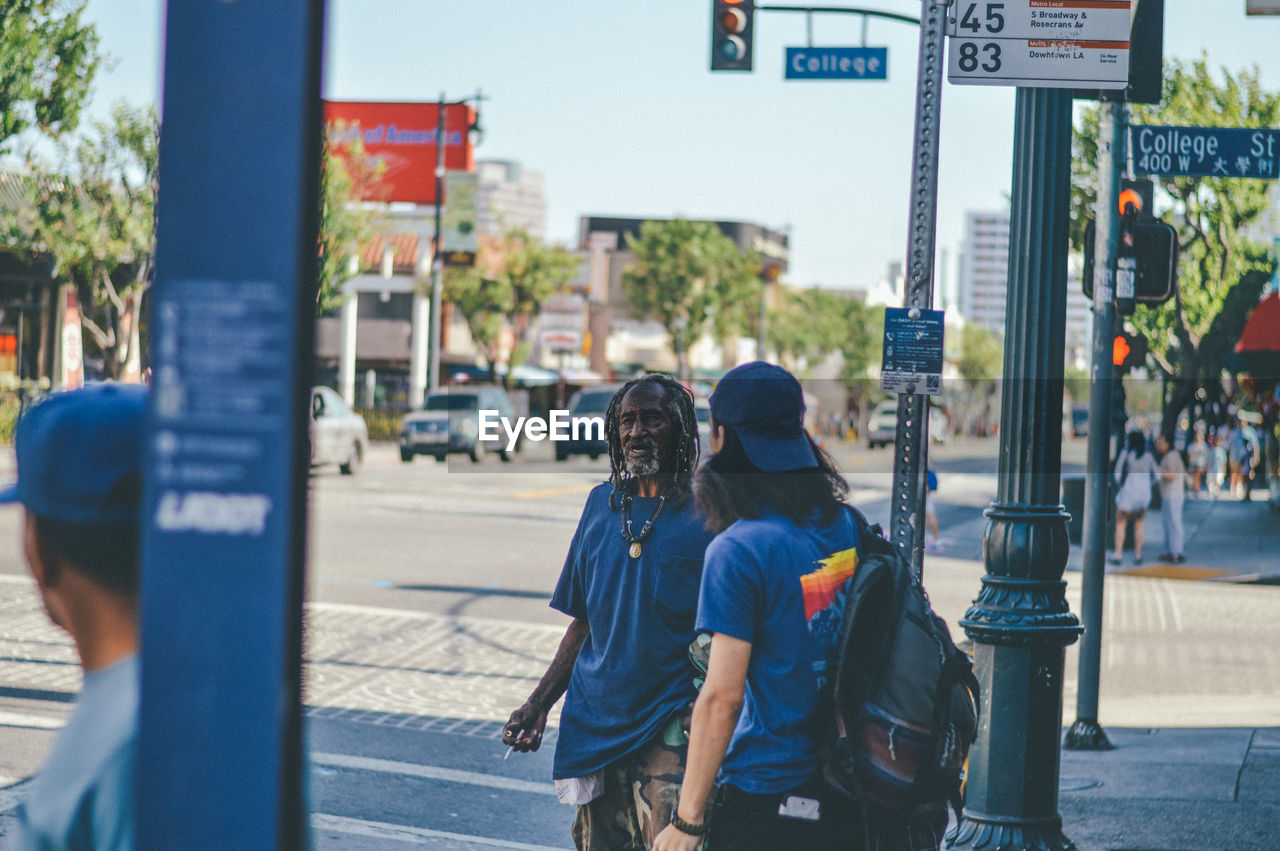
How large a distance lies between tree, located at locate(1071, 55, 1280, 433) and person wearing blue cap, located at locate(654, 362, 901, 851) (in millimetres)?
24276

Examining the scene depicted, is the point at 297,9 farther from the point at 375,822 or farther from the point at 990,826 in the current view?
Result: the point at 375,822

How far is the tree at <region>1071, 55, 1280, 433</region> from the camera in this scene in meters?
28.4

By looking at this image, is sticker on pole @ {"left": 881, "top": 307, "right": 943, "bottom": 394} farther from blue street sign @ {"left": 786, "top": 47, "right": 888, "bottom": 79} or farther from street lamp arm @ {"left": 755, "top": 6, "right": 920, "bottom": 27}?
street lamp arm @ {"left": 755, "top": 6, "right": 920, "bottom": 27}

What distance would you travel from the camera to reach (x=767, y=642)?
9.92 ft

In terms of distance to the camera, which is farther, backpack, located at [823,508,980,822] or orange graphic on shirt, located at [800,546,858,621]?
orange graphic on shirt, located at [800,546,858,621]

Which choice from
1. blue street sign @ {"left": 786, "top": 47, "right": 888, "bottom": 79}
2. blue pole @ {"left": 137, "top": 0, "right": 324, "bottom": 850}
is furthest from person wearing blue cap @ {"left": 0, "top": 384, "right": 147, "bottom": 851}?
blue street sign @ {"left": 786, "top": 47, "right": 888, "bottom": 79}

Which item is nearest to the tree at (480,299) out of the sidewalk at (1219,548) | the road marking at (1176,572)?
the sidewalk at (1219,548)

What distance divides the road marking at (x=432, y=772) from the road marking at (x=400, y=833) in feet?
2.57

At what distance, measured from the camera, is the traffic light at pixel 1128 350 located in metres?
9.01

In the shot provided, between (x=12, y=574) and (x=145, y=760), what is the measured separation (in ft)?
37.0

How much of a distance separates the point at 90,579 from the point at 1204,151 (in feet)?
A: 27.1

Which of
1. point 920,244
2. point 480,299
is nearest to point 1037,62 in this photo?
point 920,244

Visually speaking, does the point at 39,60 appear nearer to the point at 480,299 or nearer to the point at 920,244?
the point at 920,244

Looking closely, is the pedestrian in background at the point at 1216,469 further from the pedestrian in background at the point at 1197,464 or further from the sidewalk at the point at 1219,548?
the sidewalk at the point at 1219,548
